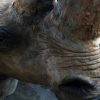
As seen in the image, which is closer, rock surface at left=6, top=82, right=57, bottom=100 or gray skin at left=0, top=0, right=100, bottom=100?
gray skin at left=0, top=0, right=100, bottom=100

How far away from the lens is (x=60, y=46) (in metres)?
1.49

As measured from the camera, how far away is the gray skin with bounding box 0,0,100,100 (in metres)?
1.37

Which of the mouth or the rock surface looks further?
the rock surface

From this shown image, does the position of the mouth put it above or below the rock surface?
below

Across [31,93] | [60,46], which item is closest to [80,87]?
[60,46]

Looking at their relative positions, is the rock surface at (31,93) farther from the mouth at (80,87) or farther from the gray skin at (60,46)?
the mouth at (80,87)

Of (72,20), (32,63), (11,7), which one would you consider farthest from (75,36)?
(11,7)

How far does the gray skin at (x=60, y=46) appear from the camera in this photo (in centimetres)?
137

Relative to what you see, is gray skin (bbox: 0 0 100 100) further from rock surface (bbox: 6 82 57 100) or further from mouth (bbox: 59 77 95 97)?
rock surface (bbox: 6 82 57 100)

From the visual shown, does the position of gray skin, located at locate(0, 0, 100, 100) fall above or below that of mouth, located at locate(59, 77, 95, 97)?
above

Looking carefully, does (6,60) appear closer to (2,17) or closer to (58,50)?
(2,17)

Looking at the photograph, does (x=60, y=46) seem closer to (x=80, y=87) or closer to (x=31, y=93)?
(x=80, y=87)

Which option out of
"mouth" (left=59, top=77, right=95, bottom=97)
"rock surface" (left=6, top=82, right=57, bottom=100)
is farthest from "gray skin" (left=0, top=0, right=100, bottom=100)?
"rock surface" (left=6, top=82, right=57, bottom=100)

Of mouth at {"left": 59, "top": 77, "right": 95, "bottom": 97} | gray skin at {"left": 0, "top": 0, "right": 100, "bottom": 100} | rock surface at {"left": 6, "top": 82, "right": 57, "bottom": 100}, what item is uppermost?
rock surface at {"left": 6, "top": 82, "right": 57, "bottom": 100}
